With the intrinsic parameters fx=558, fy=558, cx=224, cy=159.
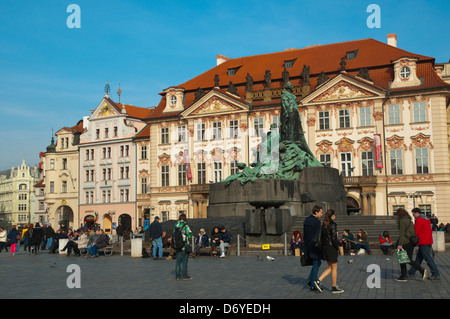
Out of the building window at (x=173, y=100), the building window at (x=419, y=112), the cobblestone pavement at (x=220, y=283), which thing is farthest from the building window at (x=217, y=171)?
the cobblestone pavement at (x=220, y=283)

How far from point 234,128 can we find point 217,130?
171 centimetres

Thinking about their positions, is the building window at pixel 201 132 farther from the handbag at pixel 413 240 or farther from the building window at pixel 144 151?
the handbag at pixel 413 240

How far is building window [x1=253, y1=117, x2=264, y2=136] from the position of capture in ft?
159

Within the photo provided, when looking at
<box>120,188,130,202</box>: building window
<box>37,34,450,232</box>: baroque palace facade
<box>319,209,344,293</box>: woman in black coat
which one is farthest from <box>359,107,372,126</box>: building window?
<box>319,209,344,293</box>: woman in black coat

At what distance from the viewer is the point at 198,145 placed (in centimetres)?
5122

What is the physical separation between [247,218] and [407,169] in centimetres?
2622

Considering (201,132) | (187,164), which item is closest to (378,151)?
(201,132)

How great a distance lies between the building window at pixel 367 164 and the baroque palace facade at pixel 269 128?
111mm

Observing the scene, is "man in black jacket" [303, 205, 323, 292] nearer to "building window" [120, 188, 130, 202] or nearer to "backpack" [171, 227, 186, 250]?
"backpack" [171, 227, 186, 250]

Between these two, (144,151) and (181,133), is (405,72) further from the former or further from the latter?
(144,151)

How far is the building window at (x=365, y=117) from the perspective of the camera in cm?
4478

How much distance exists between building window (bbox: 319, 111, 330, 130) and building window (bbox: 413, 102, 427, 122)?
6.84 metres

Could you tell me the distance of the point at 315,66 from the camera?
161ft
